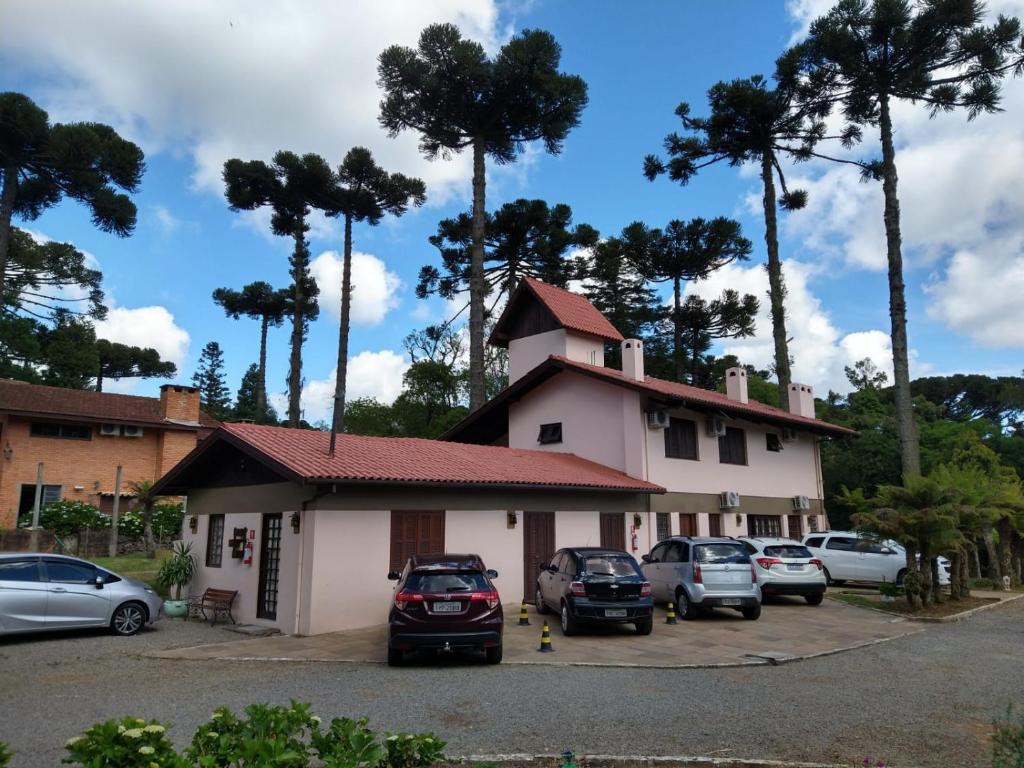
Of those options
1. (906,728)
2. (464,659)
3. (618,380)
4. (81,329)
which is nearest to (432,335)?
(618,380)

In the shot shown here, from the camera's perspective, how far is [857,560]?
66.1ft

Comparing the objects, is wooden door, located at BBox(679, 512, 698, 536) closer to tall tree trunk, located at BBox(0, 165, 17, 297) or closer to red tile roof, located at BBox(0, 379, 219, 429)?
red tile roof, located at BBox(0, 379, 219, 429)

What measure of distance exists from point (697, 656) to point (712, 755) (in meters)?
4.96

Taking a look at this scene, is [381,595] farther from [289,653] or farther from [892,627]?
[892,627]

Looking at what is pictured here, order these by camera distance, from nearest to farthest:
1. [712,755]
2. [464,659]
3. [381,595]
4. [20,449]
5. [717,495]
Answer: [712,755] < [464,659] < [381,595] < [717,495] < [20,449]

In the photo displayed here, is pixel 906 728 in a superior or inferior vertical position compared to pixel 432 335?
inferior

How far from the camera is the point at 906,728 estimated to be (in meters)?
6.62

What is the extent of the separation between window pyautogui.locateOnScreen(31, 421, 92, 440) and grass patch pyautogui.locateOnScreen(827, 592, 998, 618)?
2866cm

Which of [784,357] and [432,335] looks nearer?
[784,357]


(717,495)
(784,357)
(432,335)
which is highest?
(432,335)

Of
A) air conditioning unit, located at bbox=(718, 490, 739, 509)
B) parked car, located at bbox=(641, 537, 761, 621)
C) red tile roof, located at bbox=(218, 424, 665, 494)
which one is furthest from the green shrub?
air conditioning unit, located at bbox=(718, 490, 739, 509)

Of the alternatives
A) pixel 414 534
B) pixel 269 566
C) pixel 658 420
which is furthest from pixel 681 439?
pixel 269 566

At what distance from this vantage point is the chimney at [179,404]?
32.4 m

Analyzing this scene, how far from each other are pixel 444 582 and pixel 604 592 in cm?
349
